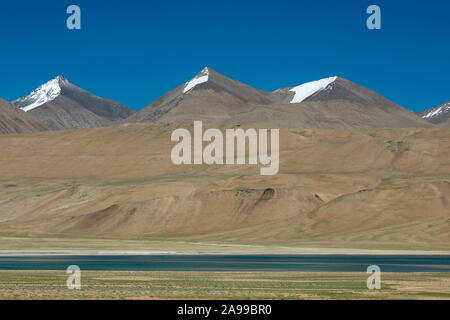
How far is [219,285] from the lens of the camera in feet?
145

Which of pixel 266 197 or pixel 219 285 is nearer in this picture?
pixel 219 285

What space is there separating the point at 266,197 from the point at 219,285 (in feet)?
331

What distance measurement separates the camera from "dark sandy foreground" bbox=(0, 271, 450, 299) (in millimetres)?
37438

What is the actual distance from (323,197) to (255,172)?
27.4 meters

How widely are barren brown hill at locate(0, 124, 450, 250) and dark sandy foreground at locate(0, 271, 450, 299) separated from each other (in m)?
52.4

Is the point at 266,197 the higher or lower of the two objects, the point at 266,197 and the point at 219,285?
the higher

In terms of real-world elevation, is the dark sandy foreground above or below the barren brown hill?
below

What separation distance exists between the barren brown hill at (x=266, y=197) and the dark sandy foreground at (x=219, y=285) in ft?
172

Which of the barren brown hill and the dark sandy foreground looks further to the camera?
the barren brown hill

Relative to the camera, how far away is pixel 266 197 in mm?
144625

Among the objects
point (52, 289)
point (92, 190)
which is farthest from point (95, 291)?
point (92, 190)

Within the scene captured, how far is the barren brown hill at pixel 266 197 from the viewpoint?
121750mm
